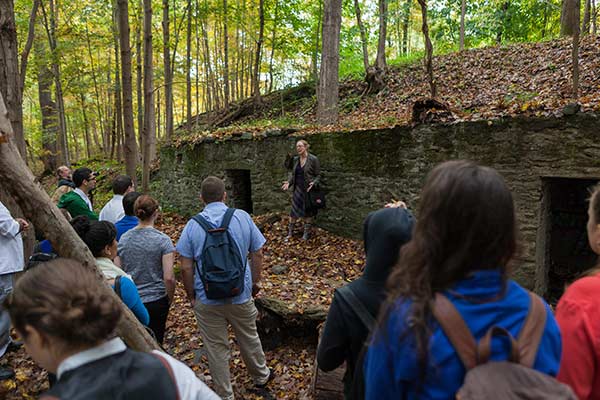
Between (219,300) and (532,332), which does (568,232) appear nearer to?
(219,300)

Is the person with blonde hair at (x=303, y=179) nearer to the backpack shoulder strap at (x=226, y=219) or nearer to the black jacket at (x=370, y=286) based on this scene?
the backpack shoulder strap at (x=226, y=219)

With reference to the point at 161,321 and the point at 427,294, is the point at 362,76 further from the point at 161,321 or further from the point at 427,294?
the point at 427,294

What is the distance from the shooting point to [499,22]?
653 inches

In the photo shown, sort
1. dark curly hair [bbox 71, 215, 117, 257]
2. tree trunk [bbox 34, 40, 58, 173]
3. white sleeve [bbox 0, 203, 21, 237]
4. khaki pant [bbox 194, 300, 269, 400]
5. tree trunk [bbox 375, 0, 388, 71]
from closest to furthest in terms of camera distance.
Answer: dark curly hair [bbox 71, 215, 117, 257]
khaki pant [bbox 194, 300, 269, 400]
white sleeve [bbox 0, 203, 21, 237]
tree trunk [bbox 375, 0, 388, 71]
tree trunk [bbox 34, 40, 58, 173]

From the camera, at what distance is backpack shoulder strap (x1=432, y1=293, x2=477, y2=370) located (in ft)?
3.50

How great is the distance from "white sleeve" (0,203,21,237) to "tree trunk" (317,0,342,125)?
8.02 metres

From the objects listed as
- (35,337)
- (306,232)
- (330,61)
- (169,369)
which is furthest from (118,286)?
(330,61)

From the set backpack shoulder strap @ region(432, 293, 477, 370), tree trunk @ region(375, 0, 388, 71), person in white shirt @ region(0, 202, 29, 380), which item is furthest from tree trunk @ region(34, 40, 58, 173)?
backpack shoulder strap @ region(432, 293, 477, 370)

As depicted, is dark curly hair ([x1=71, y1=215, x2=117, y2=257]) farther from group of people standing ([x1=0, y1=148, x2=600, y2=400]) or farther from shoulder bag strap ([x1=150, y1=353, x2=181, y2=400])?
shoulder bag strap ([x1=150, y1=353, x2=181, y2=400])

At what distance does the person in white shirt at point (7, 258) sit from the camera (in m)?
3.93

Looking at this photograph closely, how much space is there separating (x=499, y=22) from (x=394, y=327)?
19.5m

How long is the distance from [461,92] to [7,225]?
11.5 meters

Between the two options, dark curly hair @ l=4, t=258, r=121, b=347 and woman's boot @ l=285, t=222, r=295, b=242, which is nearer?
dark curly hair @ l=4, t=258, r=121, b=347

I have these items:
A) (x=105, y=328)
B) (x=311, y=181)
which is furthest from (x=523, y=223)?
(x=105, y=328)
